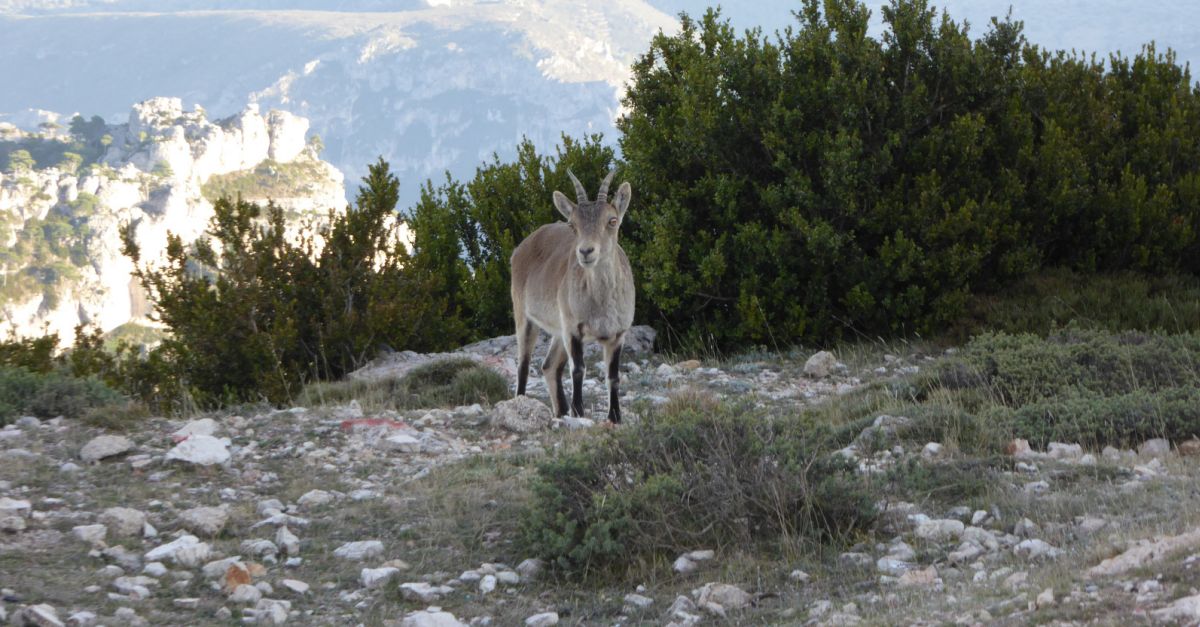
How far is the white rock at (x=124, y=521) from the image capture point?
Answer: 6602mm

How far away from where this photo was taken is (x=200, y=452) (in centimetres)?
803

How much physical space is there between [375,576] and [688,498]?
1813mm

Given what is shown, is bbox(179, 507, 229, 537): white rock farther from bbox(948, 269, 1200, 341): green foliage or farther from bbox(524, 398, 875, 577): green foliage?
bbox(948, 269, 1200, 341): green foliage

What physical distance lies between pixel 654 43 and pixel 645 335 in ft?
17.4

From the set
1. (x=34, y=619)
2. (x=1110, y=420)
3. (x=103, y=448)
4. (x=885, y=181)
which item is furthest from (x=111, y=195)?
(x=34, y=619)

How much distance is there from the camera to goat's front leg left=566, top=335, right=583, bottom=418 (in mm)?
10352

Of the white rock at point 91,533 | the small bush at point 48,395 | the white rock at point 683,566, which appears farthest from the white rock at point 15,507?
the white rock at point 683,566

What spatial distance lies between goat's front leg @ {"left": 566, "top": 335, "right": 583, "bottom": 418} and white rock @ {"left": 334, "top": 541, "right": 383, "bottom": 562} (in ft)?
12.5

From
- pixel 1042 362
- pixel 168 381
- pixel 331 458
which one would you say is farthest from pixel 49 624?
pixel 168 381

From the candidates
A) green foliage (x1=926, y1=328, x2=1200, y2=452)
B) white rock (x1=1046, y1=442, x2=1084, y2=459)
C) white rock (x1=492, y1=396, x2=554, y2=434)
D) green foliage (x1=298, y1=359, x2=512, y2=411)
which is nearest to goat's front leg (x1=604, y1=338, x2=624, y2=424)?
white rock (x1=492, y1=396, x2=554, y2=434)

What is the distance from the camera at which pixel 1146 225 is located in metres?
14.7

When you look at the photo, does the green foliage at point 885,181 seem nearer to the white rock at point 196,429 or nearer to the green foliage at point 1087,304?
the green foliage at point 1087,304

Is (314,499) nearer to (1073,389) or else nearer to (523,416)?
(523,416)

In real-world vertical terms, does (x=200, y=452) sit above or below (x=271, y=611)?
above
